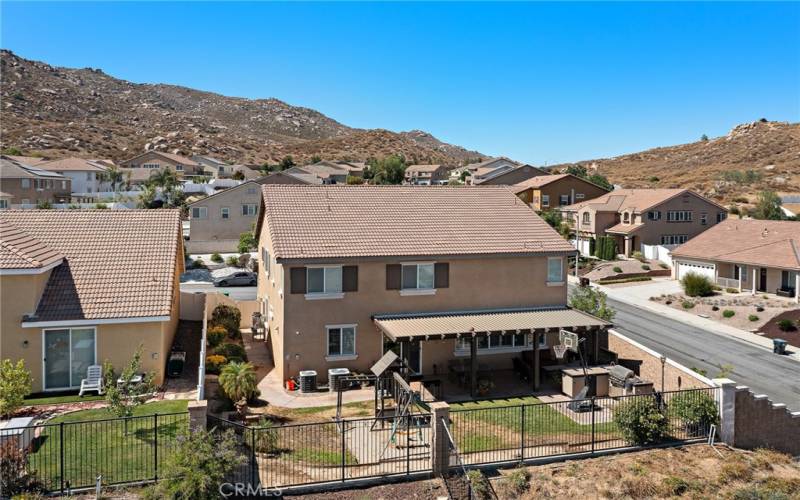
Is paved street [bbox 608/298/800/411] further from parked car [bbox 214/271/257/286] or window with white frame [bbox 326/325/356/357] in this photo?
parked car [bbox 214/271/257/286]

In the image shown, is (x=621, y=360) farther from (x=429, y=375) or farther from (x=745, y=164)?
(x=745, y=164)

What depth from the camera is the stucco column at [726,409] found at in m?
20.1

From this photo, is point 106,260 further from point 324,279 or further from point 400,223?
point 400,223

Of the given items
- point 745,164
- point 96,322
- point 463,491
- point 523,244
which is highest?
point 745,164

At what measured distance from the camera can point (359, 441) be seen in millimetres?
18484

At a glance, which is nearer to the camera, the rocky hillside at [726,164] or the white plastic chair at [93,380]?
the white plastic chair at [93,380]

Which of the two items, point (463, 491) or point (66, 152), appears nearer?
point (463, 491)

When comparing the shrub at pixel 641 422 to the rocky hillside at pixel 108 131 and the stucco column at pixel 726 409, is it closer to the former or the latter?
the stucco column at pixel 726 409

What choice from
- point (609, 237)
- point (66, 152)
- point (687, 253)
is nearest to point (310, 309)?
point (687, 253)

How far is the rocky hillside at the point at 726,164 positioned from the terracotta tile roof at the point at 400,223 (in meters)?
72.8

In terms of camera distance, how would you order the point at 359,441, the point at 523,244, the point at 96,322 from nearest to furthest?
the point at 359,441, the point at 96,322, the point at 523,244

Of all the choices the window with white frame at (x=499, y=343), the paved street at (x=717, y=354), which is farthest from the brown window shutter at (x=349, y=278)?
the paved street at (x=717, y=354)

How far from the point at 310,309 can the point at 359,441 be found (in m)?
7.45

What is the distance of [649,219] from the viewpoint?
206 feet
